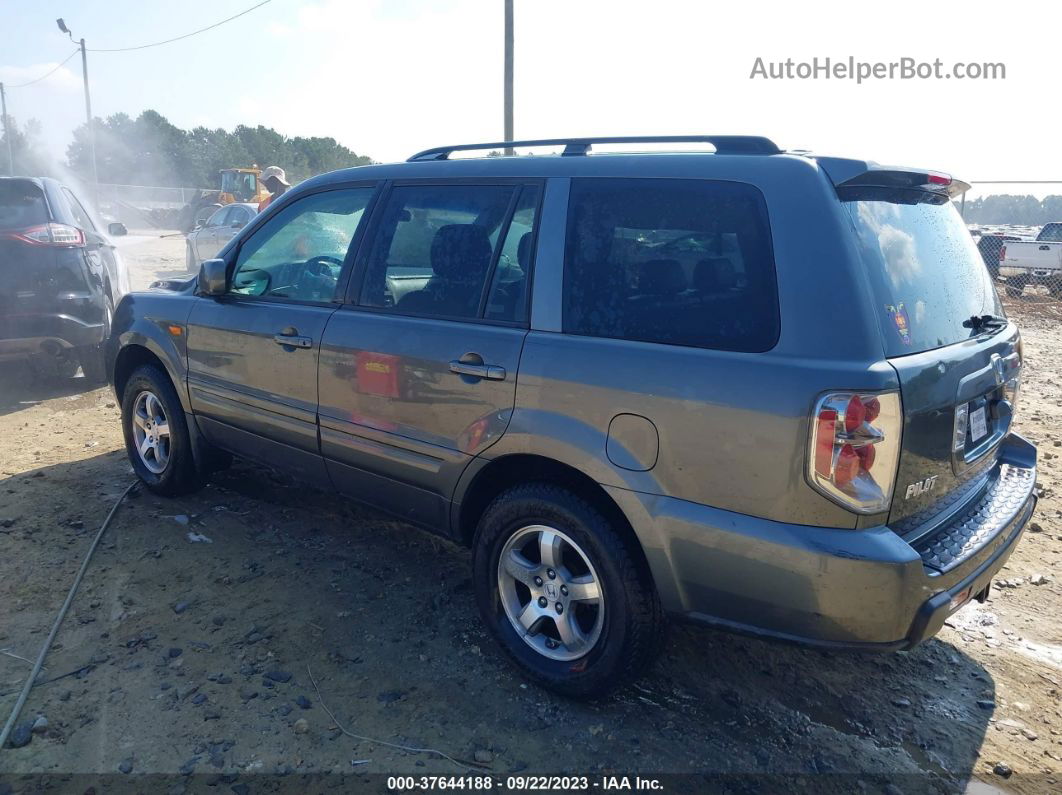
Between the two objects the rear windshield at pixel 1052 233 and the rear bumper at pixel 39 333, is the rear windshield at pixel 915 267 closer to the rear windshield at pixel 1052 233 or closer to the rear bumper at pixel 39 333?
the rear bumper at pixel 39 333

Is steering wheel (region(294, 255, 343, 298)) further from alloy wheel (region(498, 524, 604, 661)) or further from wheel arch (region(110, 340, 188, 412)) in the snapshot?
alloy wheel (region(498, 524, 604, 661))

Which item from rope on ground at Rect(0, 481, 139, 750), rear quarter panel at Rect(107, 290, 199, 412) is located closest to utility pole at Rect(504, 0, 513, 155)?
rear quarter panel at Rect(107, 290, 199, 412)

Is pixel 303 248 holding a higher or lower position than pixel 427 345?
higher

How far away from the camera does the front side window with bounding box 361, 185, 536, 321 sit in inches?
119

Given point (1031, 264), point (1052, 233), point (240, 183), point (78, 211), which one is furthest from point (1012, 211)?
point (78, 211)

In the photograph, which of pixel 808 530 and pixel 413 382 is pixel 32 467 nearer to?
pixel 413 382

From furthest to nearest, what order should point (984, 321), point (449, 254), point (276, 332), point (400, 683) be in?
point (276, 332) → point (449, 254) → point (400, 683) → point (984, 321)

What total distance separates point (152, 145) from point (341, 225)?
219 feet

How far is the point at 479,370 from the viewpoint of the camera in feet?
9.62

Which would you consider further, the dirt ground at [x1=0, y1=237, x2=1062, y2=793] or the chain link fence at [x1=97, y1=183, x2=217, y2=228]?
the chain link fence at [x1=97, y1=183, x2=217, y2=228]

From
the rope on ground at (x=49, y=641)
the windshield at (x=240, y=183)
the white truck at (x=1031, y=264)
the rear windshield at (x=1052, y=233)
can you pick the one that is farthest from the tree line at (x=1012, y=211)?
the rope on ground at (x=49, y=641)

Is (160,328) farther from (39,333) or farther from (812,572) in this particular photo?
(812,572)

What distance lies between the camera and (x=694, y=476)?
243 centimetres

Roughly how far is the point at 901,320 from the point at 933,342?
0.20m
